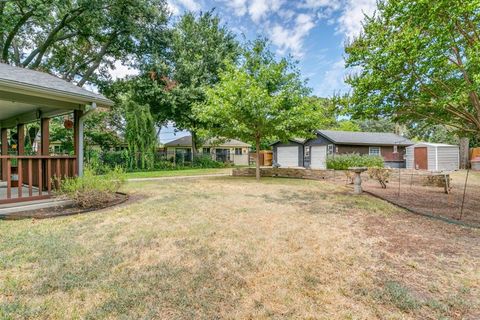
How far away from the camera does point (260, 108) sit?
11.3m

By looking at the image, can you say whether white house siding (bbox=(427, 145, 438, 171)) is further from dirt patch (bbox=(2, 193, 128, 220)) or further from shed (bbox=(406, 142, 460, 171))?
dirt patch (bbox=(2, 193, 128, 220))

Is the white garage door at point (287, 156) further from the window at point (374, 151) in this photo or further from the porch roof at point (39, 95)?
the porch roof at point (39, 95)

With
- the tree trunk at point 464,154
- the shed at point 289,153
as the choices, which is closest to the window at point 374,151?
the shed at point 289,153

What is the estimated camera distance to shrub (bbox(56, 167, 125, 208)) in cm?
580

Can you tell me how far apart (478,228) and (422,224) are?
3.07 feet

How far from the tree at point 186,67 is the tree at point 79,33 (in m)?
1.67

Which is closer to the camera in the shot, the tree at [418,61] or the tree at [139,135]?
the tree at [418,61]

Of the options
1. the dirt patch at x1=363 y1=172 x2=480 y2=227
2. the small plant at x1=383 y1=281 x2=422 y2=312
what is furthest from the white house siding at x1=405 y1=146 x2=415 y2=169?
the small plant at x1=383 y1=281 x2=422 y2=312

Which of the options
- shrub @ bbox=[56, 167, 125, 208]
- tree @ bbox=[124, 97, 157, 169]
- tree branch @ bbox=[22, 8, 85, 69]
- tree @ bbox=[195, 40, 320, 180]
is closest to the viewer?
shrub @ bbox=[56, 167, 125, 208]

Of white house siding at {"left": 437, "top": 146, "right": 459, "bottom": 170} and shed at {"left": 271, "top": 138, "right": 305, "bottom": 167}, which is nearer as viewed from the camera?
white house siding at {"left": 437, "top": 146, "right": 459, "bottom": 170}

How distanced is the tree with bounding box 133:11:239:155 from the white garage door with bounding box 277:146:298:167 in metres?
8.96

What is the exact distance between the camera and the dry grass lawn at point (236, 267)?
2.41 m

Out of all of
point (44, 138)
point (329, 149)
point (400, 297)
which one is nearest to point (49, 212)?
point (44, 138)

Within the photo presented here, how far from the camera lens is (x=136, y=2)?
15.6 metres
